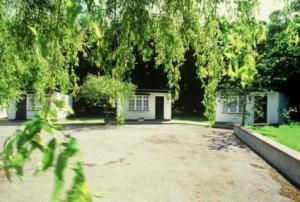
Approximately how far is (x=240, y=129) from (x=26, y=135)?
23370 mm

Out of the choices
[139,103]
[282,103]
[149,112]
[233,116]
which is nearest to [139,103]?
[139,103]

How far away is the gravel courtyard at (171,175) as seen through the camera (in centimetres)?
1017

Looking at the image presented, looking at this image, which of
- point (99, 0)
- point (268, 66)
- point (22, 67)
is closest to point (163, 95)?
point (268, 66)

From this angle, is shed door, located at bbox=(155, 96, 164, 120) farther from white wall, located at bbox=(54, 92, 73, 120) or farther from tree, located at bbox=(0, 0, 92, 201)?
tree, located at bbox=(0, 0, 92, 201)

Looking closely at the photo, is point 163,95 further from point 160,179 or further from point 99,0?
point 99,0

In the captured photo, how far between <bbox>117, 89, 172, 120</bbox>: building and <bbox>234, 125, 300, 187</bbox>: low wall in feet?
61.0

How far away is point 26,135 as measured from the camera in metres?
1.18

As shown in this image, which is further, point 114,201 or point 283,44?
point 283,44

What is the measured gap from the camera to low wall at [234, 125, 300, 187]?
12.2 metres

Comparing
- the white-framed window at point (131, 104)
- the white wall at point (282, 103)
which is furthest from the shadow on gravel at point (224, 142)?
the white-framed window at point (131, 104)

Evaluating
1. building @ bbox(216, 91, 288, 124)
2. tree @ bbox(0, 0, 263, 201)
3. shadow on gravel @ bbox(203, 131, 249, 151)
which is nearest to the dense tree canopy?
tree @ bbox(0, 0, 263, 201)

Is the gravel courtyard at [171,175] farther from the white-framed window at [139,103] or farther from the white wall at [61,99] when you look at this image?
the white-framed window at [139,103]

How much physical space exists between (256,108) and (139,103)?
42.4 ft

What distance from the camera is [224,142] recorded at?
21.8 m
